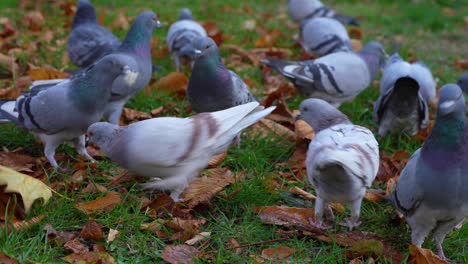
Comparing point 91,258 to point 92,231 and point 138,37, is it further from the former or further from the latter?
point 138,37

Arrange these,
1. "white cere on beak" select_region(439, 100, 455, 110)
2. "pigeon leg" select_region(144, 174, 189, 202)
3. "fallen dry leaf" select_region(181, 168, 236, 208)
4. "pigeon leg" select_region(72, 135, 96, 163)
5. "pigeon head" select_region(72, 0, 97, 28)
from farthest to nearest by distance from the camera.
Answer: "pigeon head" select_region(72, 0, 97, 28)
"pigeon leg" select_region(72, 135, 96, 163)
"fallen dry leaf" select_region(181, 168, 236, 208)
"pigeon leg" select_region(144, 174, 189, 202)
"white cere on beak" select_region(439, 100, 455, 110)

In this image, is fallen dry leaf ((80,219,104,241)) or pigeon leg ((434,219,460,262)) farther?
fallen dry leaf ((80,219,104,241))

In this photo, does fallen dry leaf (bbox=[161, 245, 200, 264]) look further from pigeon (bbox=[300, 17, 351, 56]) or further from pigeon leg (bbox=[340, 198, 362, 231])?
pigeon (bbox=[300, 17, 351, 56])

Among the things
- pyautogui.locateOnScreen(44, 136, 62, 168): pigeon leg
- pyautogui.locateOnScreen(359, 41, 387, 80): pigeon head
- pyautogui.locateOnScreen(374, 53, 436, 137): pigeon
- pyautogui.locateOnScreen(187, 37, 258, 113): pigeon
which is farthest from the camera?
pyautogui.locateOnScreen(359, 41, 387, 80): pigeon head

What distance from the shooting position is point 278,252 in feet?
A: 11.0

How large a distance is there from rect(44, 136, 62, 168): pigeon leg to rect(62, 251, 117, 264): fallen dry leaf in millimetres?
1195

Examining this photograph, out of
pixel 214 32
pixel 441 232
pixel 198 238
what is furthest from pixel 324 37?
pixel 198 238

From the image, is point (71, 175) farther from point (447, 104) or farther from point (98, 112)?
point (447, 104)

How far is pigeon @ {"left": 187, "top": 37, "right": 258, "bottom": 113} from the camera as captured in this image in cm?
470

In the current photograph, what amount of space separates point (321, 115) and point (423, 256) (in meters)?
1.16

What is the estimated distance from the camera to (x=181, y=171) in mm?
3637

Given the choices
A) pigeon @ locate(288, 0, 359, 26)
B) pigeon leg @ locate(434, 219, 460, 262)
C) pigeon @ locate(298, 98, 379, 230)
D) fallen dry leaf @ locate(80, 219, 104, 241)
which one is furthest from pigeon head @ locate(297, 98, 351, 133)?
pigeon @ locate(288, 0, 359, 26)

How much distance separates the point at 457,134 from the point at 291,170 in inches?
62.4

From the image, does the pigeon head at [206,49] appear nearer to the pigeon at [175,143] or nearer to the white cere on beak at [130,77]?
the white cere on beak at [130,77]
